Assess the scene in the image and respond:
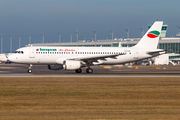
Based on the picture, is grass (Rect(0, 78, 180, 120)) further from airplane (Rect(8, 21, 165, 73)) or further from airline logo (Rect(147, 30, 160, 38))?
airline logo (Rect(147, 30, 160, 38))

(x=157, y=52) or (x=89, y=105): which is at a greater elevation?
(x=157, y=52)

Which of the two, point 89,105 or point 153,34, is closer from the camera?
point 89,105

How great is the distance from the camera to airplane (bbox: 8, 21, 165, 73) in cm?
4672

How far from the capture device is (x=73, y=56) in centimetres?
4850

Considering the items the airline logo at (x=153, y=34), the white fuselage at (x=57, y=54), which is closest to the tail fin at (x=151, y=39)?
the airline logo at (x=153, y=34)

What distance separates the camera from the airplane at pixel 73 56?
46719 millimetres

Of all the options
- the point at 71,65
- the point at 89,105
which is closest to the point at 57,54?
the point at 71,65

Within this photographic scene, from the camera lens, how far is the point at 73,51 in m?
48.7

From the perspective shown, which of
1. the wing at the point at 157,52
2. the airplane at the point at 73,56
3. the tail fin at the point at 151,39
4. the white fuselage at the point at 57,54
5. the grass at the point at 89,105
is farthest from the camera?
the tail fin at the point at 151,39

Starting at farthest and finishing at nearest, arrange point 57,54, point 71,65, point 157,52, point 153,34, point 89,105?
1. point 153,34
2. point 157,52
3. point 57,54
4. point 71,65
5. point 89,105

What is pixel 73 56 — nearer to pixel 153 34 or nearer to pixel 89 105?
pixel 153 34

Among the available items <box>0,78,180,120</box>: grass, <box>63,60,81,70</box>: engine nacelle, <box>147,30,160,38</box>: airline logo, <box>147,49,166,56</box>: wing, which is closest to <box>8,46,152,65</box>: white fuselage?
<box>63,60,81,70</box>: engine nacelle

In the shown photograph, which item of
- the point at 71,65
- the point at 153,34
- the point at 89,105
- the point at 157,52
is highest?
the point at 153,34

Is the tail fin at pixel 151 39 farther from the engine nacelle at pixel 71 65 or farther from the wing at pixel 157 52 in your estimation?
the engine nacelle at pixel 71 65
